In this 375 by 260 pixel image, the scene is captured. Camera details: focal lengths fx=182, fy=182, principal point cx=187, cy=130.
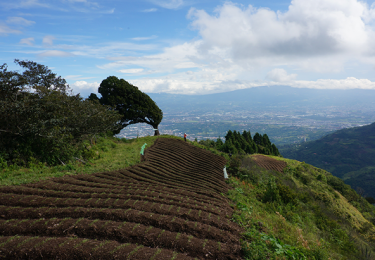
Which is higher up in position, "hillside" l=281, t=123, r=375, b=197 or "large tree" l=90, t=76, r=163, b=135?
"large tree" l=90, t=76, r=163, b=135

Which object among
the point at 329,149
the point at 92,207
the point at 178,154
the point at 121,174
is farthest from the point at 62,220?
the point at 329,149

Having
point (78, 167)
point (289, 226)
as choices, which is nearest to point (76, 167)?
point (78, 167)

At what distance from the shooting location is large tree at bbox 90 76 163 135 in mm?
27555

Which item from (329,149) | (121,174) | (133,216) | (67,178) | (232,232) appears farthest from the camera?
(329,149)

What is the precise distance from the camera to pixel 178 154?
20.8 metres

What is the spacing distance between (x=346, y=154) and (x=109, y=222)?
13461 centimetres

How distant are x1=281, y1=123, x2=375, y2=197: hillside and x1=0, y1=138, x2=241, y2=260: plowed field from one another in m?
89.3

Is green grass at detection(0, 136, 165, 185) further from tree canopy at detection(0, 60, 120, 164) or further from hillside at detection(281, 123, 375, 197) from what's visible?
hillside at detection(281, 123, 375, 197)

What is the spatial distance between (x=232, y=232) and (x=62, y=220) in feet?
22.2

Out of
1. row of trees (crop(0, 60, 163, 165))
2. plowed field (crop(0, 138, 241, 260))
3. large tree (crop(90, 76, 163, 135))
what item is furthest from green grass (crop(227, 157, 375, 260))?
large tree (crop(90, 76, 163, 135))

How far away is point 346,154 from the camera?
103500mm

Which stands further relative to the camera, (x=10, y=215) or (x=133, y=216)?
(x=133, y=216)

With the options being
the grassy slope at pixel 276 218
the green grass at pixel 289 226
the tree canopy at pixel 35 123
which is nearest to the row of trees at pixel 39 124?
the tree canopy at pixel 35 123

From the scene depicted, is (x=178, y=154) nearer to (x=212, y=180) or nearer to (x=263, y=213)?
(x=212, y=180)
